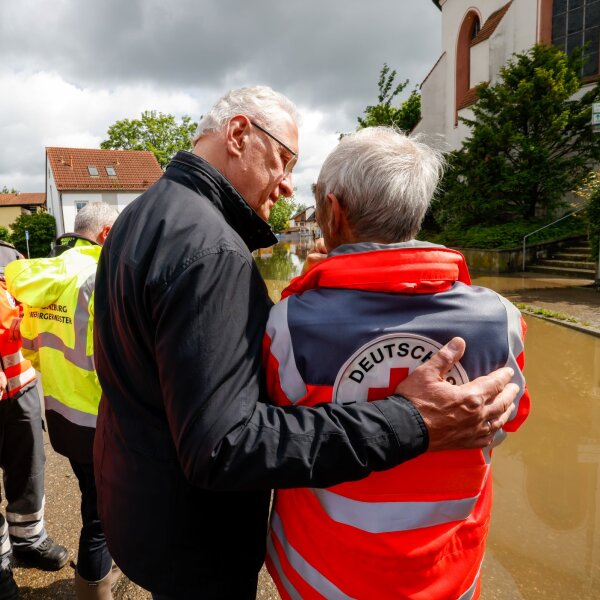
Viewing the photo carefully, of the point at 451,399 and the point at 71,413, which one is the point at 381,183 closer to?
the point at 451,399

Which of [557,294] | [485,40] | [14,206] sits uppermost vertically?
[485,40]

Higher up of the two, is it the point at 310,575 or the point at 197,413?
→ the point at 197,413

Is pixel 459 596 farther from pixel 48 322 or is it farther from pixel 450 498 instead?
pixel 48 322

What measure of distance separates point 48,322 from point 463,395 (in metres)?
2.10

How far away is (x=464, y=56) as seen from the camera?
21.4 metres

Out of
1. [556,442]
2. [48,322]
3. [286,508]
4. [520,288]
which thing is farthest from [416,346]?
[520,288]

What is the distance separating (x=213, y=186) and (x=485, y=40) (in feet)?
71.3

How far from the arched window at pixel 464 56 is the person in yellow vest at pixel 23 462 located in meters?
22.7

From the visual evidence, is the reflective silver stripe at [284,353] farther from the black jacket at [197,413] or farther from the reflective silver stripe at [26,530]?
the reflective silver stripe at [26,530]

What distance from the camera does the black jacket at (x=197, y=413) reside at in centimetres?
99

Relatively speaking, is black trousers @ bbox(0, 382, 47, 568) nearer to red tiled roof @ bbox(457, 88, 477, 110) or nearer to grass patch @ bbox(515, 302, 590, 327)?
grass patch @ bbox(515, 302, 590, 327)

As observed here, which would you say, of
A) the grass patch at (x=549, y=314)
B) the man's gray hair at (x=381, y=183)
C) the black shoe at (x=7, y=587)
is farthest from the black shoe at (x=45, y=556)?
the grass patch at (x=549, y=314)

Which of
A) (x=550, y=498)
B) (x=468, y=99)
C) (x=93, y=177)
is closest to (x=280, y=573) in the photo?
(x=550, y=498)

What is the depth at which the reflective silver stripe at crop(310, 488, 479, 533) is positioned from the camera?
1.13 meters
